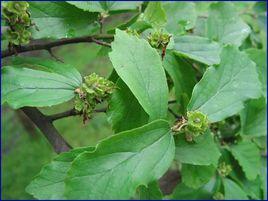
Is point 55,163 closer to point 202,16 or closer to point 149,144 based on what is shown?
point 149,144

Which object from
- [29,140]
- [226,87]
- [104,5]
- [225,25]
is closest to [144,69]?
[226,87]

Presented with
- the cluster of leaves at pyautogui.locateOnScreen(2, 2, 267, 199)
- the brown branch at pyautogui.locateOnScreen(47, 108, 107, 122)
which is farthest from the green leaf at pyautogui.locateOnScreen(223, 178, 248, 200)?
the brown branch at pyautogui.locateOnScreen(47, 108, 107, 122)

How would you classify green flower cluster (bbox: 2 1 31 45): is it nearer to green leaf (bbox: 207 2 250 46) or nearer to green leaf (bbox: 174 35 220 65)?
green leaf (bbox: 174 35 220 65)

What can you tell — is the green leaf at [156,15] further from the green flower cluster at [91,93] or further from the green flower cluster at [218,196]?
the green flower cluster at [218,196]

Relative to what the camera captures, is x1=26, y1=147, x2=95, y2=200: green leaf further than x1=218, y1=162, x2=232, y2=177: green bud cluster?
No

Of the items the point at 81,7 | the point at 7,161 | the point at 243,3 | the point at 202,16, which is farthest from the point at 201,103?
the point at 7,161

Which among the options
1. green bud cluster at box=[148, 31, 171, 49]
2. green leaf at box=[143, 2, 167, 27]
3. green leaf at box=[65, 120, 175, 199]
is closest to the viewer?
green leaf at box=[65, 120, 175, 199]
